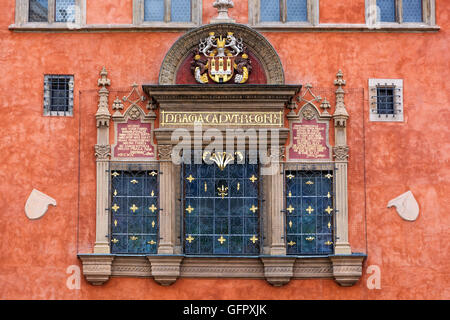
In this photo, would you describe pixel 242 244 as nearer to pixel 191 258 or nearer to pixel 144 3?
pixel 191 258

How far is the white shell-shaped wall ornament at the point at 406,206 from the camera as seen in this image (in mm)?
16984

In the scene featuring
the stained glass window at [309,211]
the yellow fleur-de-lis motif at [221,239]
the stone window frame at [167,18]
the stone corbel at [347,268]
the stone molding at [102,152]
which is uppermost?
the stone window frame at [167,18]

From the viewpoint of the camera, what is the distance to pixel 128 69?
17.3 metres

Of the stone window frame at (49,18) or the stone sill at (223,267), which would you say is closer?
the stone sill at (223,267)

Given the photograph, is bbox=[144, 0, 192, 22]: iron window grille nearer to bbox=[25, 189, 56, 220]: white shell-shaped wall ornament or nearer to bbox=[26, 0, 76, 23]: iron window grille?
bbox=[26, 0, 76, 23]: iron window grille

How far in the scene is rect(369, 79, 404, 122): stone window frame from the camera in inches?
679

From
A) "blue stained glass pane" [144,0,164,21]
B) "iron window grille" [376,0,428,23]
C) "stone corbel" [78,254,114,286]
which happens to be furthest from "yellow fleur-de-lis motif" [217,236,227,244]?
"iron window grille" [376,0,428,23]

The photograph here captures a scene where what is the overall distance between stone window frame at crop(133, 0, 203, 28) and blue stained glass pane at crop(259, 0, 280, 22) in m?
1.24

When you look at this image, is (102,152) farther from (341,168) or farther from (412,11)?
(412,11)

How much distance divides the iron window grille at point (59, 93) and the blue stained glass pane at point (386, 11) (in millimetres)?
6291

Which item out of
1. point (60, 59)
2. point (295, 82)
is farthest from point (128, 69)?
point (295, 82)

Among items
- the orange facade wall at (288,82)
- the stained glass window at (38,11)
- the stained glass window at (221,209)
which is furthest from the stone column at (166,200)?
the stained glass window at (38,11)

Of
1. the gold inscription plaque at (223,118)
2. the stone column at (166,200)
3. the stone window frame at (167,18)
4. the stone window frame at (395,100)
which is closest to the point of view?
the stone column at (166,200)

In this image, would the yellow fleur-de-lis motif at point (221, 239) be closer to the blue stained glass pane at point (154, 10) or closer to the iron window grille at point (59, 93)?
the iron window grille at point (59, 93)
